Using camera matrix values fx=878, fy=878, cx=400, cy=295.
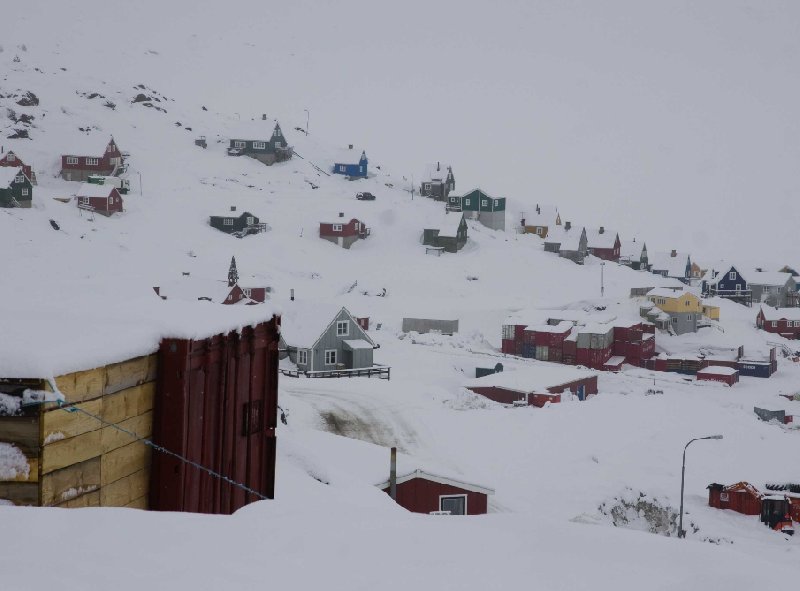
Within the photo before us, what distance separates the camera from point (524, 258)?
10631 cm

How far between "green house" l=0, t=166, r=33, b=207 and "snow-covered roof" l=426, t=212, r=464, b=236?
4514 cm

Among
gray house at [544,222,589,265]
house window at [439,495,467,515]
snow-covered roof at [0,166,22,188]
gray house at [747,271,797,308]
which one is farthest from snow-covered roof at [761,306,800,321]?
house window at [439,495,467,515]

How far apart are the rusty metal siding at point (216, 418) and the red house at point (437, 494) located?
32.5ft

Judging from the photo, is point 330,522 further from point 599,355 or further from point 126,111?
point 126,111

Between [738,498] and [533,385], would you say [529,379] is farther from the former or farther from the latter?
[738,498]

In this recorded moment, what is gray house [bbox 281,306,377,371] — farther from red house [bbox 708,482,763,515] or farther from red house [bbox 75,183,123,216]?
red house [bbox 75,183,123,216]

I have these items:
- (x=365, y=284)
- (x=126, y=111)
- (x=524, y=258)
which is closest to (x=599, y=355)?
(x=365, y=284)

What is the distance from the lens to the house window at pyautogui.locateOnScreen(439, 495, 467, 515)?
24.4 m

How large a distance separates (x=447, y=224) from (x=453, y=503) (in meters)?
82.9

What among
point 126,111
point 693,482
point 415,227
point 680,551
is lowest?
point 693,482

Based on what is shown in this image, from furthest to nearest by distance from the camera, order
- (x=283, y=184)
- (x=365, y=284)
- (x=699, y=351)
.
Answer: (x=283, y=184), (x=365, y=284), (x=699, y=351)

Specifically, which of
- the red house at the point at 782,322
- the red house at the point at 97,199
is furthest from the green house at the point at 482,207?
the red house at the point at 97,199

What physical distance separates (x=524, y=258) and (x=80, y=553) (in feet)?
332

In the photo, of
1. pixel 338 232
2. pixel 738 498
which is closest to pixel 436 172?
pixel 338 232
